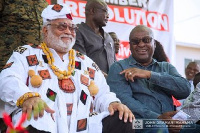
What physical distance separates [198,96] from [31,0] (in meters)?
1.99

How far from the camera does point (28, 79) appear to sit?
2770mm

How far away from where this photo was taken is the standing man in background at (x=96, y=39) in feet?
14.3

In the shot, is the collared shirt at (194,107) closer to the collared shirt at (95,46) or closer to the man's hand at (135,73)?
the man's hand at (135,73)

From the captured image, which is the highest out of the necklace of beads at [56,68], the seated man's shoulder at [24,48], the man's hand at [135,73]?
the seated man's shoulder at [24,48]

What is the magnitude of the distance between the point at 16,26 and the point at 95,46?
1164 millimetres

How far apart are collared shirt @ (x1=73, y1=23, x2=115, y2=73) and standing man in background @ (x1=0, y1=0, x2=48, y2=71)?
757mm

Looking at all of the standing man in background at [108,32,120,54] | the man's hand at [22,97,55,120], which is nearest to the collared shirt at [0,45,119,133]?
the man's hand at [22,97,55,120]

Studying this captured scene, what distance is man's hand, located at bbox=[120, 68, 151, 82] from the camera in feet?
11.3

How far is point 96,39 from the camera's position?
447cm

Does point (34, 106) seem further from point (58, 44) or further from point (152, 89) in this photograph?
point (152, 89)

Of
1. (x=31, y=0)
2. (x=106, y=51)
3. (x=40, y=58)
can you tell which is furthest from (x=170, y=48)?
(x=40, y=58)

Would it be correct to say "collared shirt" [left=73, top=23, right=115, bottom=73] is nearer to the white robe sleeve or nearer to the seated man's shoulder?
the seated man's shoulder

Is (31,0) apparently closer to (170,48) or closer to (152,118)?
(152,118)

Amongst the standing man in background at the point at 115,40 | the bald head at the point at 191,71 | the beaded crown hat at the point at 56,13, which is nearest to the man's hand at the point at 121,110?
the beaded crown hat at the point at 56,13
